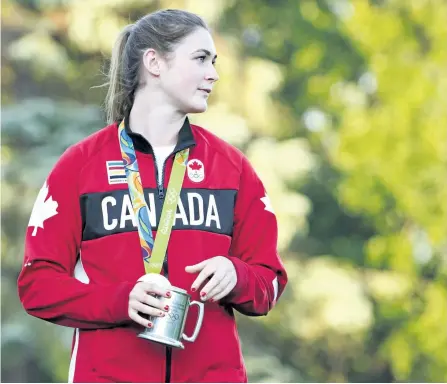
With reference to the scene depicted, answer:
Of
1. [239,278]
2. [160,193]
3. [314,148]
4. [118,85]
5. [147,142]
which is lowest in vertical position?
[239,278]

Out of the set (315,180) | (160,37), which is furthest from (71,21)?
(160,37)

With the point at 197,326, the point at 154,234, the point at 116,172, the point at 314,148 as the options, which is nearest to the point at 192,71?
the point at 116,172

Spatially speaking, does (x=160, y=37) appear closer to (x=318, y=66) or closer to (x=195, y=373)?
(x=195, y=373)

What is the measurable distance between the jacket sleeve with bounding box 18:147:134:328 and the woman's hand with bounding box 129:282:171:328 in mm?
43

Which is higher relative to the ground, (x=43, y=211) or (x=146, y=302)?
(x=43, y=211)

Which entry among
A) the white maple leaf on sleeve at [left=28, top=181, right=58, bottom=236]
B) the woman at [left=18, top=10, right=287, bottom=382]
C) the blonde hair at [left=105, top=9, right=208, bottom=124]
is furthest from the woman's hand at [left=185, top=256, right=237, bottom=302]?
the blonde hair at [left=105, top=9, right=208, bottom=124]

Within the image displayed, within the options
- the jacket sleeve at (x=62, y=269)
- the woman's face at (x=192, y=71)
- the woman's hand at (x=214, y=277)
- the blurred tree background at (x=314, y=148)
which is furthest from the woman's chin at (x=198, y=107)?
the blurred tree background at (x=314, y=148)

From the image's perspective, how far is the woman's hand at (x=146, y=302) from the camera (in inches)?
105

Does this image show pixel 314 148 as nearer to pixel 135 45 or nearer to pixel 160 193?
pixel 135 45

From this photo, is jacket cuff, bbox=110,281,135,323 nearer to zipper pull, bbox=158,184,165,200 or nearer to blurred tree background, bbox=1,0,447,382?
zipper pull, bbox=158,184,165,200

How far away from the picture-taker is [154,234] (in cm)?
282

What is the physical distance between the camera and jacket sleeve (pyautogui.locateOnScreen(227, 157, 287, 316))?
2922mm

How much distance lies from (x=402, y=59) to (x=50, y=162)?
16.8ft

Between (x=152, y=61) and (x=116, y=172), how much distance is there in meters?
0.32
